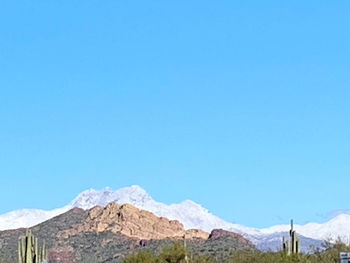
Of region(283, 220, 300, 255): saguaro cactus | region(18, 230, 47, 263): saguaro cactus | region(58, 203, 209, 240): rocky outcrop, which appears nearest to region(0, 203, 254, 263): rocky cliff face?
region(58, 203, 209, 240): rocky outcrop

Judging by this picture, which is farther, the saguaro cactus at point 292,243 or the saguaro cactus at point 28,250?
the saguaro cactus at point 292,243

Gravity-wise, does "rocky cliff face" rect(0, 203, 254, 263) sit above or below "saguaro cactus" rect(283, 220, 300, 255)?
above

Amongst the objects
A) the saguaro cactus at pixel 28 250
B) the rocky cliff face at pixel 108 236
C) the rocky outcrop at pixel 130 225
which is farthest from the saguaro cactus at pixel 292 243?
the rocky outcrop at pixel 130 225

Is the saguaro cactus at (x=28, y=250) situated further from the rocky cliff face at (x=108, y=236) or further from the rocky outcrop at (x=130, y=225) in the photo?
the rocky outcrop at (x=130, y=225)

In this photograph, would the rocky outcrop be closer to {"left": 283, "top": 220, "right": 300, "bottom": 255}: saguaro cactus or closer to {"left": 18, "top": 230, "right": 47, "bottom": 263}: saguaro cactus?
{"left": 283, "top": 220, "right": 300, "bottom": 255}: saguaro cactus

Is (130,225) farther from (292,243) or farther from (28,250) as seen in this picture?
(28,250)

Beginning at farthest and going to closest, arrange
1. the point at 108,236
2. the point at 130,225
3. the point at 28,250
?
1. the point at 130,225
2. the point at 108,236
3. the point at 28,250

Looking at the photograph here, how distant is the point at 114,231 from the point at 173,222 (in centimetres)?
2165

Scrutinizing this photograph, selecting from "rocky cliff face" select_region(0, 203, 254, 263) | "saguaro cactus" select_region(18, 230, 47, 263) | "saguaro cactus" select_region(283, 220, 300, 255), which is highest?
"rocky cliff face" select_region(0, 203, 254, 263)

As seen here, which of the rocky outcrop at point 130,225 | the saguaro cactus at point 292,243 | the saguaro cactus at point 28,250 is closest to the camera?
the saguaro cactus at point 28,250

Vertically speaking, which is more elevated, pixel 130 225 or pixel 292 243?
pixel 130 225

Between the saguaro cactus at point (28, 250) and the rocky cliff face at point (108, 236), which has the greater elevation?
the rocky cliff face at point (108, 236)

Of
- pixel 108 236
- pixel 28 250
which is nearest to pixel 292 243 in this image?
pixel 28 250

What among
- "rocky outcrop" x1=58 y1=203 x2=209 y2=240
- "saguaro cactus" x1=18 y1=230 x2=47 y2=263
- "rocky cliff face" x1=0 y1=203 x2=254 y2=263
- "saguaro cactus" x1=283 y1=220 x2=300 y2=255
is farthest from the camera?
"rocky outcrop" x1=58 y1=203 x2=209 y2=240
